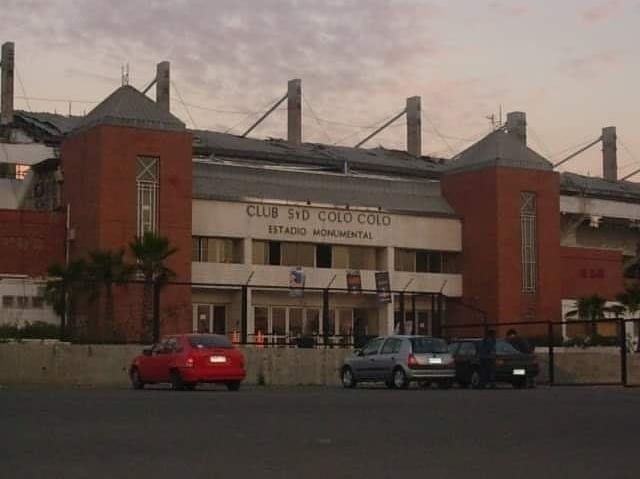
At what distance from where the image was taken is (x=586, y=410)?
2177cm

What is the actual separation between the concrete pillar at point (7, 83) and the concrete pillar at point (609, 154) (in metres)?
52.7

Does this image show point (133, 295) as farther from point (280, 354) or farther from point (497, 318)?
point (497, 318)

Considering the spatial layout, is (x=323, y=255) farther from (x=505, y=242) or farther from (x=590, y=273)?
(x=590, y=273)

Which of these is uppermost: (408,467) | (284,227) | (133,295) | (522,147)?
(522,147)

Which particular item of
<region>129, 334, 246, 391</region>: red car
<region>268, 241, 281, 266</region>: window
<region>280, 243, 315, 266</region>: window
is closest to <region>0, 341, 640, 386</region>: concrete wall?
<region>129, 334, 246, 391</region>: red car

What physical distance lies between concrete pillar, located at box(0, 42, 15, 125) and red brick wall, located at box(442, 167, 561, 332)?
29.5 m

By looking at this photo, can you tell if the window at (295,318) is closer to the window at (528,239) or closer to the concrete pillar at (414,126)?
the window at (528,239)

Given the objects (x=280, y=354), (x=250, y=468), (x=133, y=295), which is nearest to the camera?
(x=250, y=468)

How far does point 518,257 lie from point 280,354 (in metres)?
33.9

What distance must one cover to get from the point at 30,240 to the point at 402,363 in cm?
3250

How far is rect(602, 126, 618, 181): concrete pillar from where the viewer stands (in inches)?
4272

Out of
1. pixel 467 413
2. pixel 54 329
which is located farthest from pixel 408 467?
pixel 54 329

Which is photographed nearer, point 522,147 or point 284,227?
point 284,227

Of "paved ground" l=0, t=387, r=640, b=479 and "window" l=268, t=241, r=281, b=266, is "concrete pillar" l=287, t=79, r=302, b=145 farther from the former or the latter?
"paved ground" l=0, t=387, r=640, b=479
